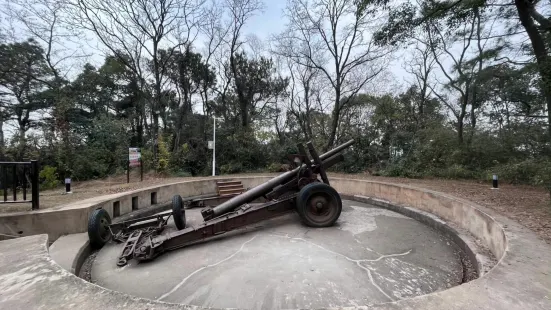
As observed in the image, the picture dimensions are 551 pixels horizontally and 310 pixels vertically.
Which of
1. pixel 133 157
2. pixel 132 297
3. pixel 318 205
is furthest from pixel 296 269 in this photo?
pixel 133 157

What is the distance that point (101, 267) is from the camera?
11.3 ft

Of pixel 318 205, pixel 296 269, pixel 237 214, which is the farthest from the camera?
pixel 318 205

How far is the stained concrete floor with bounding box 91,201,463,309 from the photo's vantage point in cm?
265

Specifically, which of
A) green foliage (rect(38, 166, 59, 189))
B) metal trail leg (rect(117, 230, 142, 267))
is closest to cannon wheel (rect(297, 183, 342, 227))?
metal trail leg (rect(117, 230, 142, 267))

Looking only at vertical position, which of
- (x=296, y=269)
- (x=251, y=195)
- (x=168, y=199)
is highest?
(x=251, y=195)

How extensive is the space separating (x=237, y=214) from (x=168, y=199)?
362 cm

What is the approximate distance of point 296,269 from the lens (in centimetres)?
320

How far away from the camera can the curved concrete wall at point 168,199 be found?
3.65m

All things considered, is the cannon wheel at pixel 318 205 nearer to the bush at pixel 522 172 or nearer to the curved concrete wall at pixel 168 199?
the curved concrete wall at pixel 168 199

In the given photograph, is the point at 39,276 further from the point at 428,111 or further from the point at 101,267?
the point at 428,111

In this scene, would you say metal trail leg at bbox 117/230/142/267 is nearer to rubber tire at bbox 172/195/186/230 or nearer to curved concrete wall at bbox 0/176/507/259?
rubber tire at bbox 172/195/186/230

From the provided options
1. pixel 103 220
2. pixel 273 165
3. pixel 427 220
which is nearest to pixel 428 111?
pixel 273 165

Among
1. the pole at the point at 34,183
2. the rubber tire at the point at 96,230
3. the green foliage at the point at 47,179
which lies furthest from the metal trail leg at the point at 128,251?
the green foliage at the point at 47,179

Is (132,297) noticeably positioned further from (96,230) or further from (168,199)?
(168,199)
